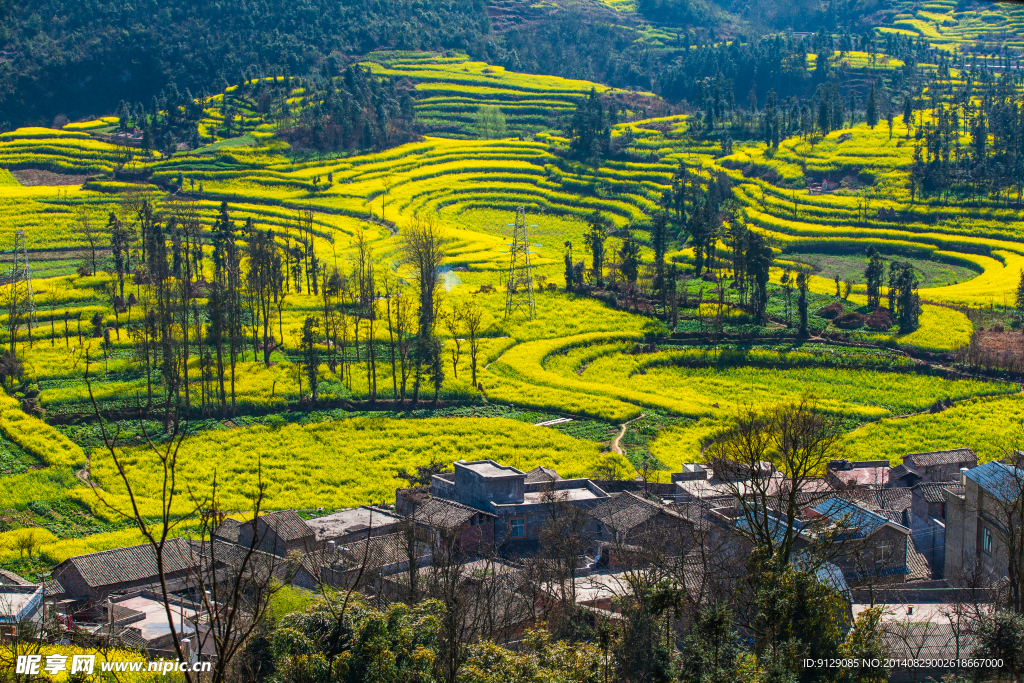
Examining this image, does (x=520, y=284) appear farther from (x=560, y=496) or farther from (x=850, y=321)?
(x=560, y=496)

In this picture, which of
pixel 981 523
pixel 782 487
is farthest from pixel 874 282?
pixel 782 487

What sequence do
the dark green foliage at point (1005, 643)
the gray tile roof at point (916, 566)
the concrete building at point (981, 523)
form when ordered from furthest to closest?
the gray tile roof at point (916, 566), the concrete building at point (981, 523), the dark green foliage at point (1005, 643)

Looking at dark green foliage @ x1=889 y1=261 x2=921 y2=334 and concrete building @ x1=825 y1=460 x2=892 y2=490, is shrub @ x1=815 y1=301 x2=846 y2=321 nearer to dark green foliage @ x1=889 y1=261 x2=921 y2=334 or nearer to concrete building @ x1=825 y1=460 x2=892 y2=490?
dark green foliage @ x1=889 y1=261 x2=921 y2=334

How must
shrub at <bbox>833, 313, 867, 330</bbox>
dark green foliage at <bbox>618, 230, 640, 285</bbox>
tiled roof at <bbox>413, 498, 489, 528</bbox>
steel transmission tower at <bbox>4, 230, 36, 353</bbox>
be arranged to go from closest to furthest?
tiled roof at <bbox>413, 498, 489, 528</bbox> → steel transmission tower at <bbox>4, 230, 36, 353</bbox> → shrub at <bbox>833, 313, 867, 330</bbox> → dark green foliage at <bbox>618, 230, 640, 285</bbox>

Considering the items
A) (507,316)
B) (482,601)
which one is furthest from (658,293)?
(482,601)

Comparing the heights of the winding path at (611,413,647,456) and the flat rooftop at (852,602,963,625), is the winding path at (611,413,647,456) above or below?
below

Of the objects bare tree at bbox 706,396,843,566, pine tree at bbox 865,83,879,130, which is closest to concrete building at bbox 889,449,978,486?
bare tree at bbox 706,396,843,566

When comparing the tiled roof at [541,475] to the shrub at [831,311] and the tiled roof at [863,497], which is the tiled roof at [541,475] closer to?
the tiled roof at [863,497]

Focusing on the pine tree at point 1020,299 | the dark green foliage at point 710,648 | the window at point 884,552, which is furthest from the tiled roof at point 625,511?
the pine tree at point 1020,299
